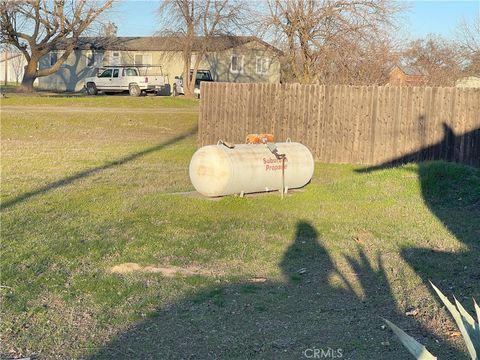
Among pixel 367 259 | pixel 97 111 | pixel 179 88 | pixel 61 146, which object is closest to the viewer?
pixel 367 259

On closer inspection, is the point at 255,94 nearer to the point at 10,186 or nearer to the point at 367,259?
the point at 10,186

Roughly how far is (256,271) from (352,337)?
210cm

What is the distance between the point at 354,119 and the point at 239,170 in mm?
7238

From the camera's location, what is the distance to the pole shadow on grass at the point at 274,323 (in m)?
5.18

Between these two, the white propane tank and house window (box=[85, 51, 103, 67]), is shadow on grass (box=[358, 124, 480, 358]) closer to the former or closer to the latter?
the white propane tank

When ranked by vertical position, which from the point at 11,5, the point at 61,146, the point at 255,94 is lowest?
the point at 61,146

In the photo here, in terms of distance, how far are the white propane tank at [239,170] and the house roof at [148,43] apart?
109ft

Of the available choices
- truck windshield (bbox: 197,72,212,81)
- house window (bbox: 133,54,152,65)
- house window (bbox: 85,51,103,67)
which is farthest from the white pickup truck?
house window (bbox: 85,51,103,67)

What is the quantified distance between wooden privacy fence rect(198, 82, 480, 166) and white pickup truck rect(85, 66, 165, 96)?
2377 cm

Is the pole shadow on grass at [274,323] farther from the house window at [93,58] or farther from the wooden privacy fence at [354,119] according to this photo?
the house window at [93,58]

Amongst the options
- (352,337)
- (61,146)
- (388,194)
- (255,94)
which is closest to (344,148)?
(255,94)

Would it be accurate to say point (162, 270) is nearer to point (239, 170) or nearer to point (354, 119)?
point (239, 170)

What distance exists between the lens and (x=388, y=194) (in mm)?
12328
